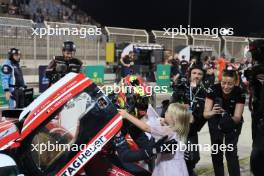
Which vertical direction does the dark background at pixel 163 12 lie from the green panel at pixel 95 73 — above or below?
above

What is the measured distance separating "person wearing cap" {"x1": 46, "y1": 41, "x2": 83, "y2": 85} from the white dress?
2.46m

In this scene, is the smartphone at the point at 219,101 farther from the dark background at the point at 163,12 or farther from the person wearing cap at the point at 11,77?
the dark background at the point at 163,12

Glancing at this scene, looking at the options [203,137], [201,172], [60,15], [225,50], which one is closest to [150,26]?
[60,15]

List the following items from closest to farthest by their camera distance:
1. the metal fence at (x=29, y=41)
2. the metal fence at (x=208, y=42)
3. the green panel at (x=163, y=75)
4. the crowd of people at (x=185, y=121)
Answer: the crowd of people at (x=185, y=121), the metal fence at (x=29, y=41), the green panel at (x=163, y=75), the metal fence at (x=208, y=42)

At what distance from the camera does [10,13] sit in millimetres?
24844

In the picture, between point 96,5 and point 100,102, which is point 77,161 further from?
point 96,5

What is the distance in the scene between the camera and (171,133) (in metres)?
3.63

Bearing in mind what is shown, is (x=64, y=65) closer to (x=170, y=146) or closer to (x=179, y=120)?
(x=179, y=120)

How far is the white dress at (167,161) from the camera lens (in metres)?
3.60

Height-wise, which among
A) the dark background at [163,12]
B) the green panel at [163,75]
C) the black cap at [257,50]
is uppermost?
the dark background at [163,12]

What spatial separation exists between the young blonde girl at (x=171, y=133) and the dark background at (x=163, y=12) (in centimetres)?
3313

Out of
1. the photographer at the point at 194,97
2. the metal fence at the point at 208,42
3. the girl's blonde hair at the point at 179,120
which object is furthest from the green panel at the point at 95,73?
the girl's blonde hair at the point at 179,120

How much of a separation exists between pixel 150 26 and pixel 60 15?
9.85 metres

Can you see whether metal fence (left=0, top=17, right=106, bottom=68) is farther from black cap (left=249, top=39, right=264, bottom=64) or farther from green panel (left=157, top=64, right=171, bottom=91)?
black cap (left=249, top=39, right=264, bottom=64)
